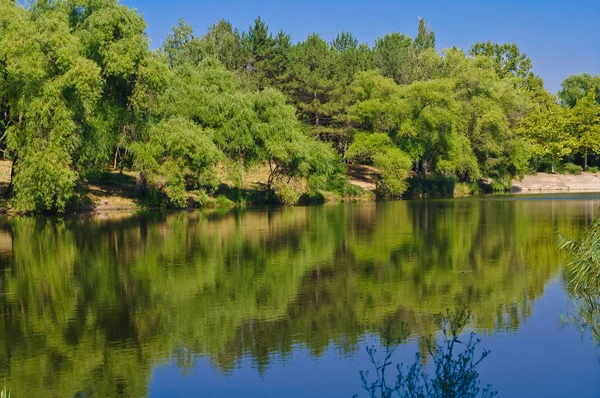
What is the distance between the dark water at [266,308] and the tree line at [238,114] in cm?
1257

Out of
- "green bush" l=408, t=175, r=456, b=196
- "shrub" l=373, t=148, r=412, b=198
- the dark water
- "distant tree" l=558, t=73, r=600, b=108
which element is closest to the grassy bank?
"shrub" l=373, t=148, r=412, b=198

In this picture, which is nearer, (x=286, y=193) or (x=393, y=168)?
(x=286, y=193)

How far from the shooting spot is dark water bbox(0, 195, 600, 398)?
480 inches

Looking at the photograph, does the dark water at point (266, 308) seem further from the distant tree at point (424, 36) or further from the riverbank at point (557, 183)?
the distant tree at point (424, 36)

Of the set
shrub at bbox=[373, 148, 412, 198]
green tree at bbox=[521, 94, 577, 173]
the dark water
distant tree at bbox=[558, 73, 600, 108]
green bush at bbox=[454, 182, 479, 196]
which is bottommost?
the dark water

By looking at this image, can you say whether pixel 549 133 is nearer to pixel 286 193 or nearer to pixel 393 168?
pixel 393 168

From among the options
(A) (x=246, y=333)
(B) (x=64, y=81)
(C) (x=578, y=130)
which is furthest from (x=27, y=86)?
(C) (x=578, y=130)

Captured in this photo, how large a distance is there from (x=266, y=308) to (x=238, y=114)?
40.4 m

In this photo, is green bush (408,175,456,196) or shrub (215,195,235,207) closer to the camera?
shrub (215,195,235,207)

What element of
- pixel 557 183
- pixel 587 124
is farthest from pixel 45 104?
pixel 587 124

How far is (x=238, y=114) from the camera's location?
56438mm

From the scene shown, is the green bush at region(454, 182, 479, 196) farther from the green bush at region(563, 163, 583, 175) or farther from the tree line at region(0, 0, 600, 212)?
the green bush at region(563, 163, 583, 175)

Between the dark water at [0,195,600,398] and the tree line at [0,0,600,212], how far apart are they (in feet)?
41.3

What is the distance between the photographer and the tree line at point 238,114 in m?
43.7
